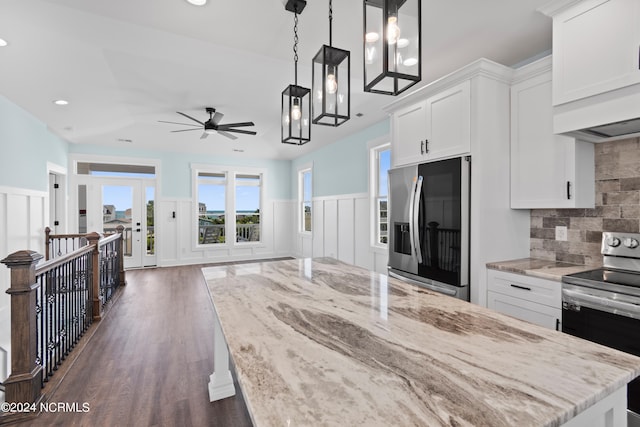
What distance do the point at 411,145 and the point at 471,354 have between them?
242cm

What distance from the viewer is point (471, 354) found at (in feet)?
2.94

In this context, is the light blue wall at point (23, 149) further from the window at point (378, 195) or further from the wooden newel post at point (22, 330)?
the window at point (378, 195)

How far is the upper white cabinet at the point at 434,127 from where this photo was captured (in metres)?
2.52

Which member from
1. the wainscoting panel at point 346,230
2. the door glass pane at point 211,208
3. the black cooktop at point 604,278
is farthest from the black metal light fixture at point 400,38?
the door glass pane at point 211,208

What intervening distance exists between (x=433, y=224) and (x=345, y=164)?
9.91 feet

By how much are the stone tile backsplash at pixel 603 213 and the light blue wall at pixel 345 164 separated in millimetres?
2480

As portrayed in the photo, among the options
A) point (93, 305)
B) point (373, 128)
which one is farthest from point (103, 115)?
point (373, 128)

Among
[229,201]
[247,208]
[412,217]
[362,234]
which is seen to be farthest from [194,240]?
[412,217]

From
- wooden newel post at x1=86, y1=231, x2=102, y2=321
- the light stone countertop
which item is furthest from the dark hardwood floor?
the light stone countertop

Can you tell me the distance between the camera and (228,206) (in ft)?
24.7

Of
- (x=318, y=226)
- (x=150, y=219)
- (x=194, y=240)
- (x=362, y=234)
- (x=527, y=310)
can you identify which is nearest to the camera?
(x=527, y=310)

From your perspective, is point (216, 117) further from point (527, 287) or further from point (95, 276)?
point (527, 287)

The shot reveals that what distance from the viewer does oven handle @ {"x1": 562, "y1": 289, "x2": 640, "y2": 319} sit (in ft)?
5.38

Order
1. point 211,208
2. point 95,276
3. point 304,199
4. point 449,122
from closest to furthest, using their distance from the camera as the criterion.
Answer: point 449,122
point 95,276
point 211,208
point 304,199
